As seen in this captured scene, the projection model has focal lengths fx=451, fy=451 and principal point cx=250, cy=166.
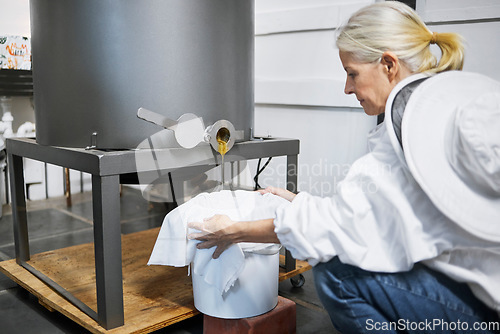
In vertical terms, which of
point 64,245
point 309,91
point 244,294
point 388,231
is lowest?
point 64,245

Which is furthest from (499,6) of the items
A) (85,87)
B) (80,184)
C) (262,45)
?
(80,184)

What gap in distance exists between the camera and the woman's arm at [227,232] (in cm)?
95

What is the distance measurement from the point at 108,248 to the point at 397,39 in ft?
2.77

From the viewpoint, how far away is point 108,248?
1.15m

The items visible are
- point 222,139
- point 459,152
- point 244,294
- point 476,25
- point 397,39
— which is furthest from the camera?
point 476,25

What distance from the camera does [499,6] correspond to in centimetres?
165

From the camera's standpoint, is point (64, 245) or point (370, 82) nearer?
point (370, 82)

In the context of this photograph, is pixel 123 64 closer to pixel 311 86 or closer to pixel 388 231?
pixel 388 231

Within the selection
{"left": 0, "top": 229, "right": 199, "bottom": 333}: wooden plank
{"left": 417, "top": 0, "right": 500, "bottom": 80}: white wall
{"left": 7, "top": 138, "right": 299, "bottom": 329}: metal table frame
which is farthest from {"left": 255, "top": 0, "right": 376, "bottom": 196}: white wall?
{"left": 0, "top": 229, "right": 199, "bottom": 333}: wooden plank

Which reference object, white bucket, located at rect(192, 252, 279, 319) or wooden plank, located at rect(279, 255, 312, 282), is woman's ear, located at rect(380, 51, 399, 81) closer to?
white bucket, located at rect(192, 252, 279, 319)

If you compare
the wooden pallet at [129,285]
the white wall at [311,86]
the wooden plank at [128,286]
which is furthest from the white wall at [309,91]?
the wooden plank at [128,286]

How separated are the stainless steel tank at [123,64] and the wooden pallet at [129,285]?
0.47 meters

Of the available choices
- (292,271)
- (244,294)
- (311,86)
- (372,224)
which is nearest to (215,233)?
(244,294)

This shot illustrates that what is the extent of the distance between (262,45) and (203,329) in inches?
63.6
